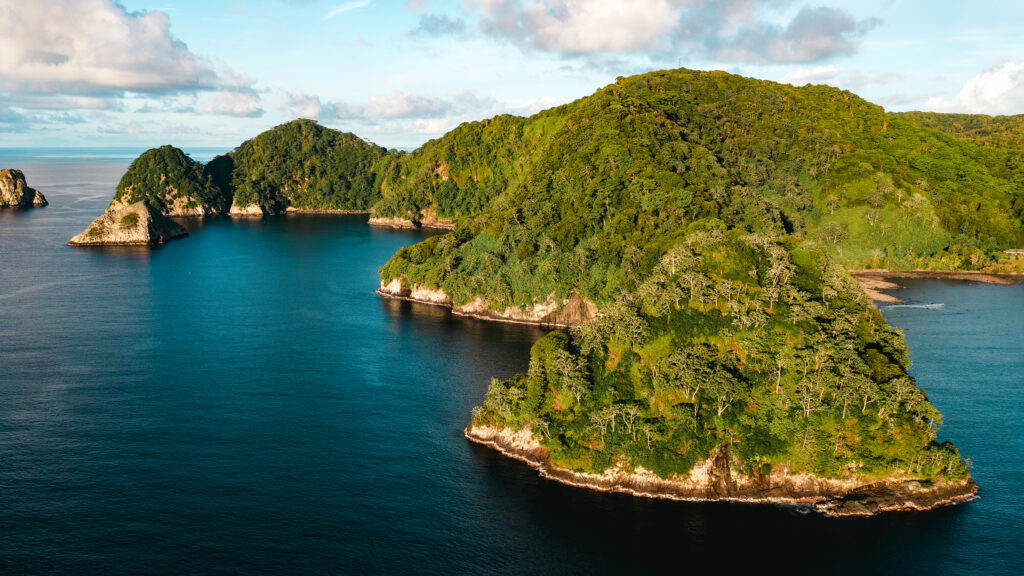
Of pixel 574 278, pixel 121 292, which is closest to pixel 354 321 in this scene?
pixel 574 278

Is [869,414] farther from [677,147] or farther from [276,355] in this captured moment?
[677,147]

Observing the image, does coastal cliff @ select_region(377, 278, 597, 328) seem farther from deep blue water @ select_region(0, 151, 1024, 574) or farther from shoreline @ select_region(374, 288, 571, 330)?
deep blue water @ select_region(0, 151, 1024, 574)

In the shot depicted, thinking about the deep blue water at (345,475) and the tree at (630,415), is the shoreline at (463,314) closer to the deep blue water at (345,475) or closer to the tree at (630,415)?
the deep blue water at (345,475)

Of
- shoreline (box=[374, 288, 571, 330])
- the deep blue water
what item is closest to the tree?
the deep blue water

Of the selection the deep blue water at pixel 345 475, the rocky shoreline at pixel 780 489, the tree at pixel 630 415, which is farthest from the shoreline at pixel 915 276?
the tree at pixel 630 415

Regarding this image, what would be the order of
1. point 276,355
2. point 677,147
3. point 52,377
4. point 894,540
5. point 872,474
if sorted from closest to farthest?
point 894,540 → point 872,474 → point 52,377 → point 276,355 → point 677,147

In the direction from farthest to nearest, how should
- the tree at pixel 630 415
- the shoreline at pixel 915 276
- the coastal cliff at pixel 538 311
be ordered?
the shoreline at pixel 915 276 < the coastal cliff at pixel 538 311 < the tree at pixel 630 415
